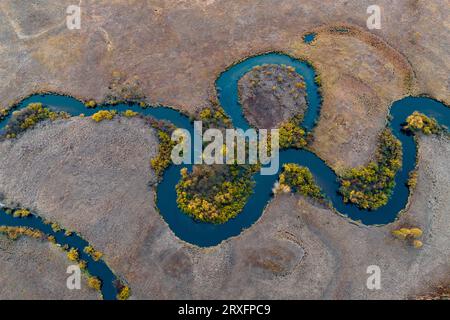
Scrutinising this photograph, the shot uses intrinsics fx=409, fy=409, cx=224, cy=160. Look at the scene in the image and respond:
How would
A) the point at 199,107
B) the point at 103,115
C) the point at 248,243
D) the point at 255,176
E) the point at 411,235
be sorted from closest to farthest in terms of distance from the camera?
the point at 411,235
the point at 248,243
the point at 255,176
the point at 103,115
the point at 199,107

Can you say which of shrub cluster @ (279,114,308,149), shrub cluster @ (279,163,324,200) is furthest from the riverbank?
shrub cluster @ (279,114,308,149)

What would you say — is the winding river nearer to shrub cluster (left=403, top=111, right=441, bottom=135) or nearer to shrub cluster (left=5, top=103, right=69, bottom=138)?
shrub cluster (left=403, top=111, right=441, bottom=135)

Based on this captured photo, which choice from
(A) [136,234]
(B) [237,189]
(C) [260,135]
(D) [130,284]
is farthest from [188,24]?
(D) [130,284]

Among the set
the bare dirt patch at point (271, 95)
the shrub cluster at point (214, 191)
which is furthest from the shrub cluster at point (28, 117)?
the bare dirt patch at point (271, 95)


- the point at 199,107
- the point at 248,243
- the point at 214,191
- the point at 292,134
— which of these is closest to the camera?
the point at 248,243

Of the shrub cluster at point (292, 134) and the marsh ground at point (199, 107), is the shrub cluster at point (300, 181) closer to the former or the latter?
the marsh ground at point (199, 107)

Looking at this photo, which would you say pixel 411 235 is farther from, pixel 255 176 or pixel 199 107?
pixel 199 107

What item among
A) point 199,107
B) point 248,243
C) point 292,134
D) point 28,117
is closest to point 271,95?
point 292,134

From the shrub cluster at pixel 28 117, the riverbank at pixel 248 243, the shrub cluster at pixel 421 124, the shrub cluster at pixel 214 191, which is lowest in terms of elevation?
the riverbank at pixel 248 243
